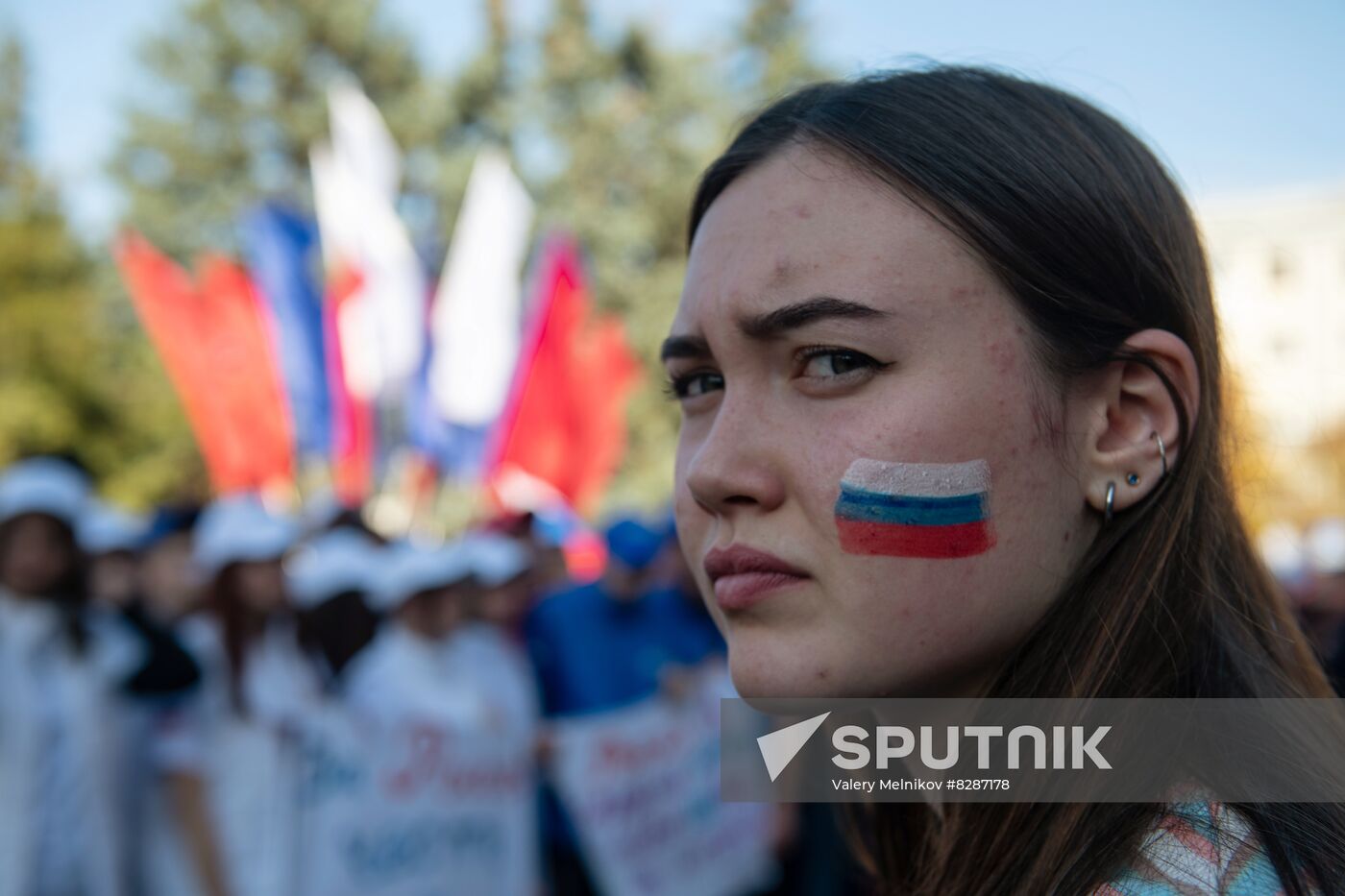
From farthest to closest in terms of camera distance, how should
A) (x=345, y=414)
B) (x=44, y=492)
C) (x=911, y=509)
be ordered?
(x=345, y=414), (x=44, y=492), (x=911, y=509)

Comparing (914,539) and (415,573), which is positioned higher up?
(415,573)

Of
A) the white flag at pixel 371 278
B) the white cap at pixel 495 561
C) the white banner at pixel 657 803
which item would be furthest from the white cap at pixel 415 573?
the white flag at pixel 371 278

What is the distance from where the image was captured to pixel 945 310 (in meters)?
1.32

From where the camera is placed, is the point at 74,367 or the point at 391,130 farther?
the point at 391,130

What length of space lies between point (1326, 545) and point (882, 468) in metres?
9.74

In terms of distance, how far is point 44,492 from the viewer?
15.7 ft

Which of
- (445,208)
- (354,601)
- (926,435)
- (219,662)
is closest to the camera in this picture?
(926,435)

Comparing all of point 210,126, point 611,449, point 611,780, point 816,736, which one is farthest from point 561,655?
point 210,126

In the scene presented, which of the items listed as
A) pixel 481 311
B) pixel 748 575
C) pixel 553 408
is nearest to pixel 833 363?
pixel 748 575

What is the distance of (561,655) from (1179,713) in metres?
4.52

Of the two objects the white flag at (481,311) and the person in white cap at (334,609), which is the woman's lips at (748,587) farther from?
the white flag at (481,311)

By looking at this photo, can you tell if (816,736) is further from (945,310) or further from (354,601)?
(354,601)

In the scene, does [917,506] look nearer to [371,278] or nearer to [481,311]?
[481,311]

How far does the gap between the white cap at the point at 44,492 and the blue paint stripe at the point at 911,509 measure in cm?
446
